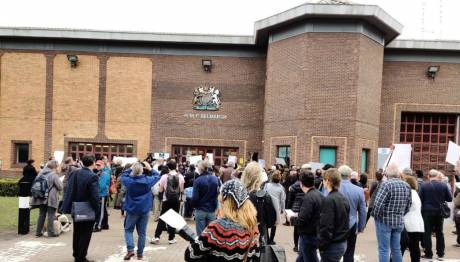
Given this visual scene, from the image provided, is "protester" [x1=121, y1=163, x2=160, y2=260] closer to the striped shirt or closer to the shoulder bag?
the shoulder bag

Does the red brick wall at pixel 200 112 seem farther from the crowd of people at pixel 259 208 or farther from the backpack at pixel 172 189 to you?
the backpack at pixel 172 189

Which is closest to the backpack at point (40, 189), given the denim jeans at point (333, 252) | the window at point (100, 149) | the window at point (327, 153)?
the denim jeans at point (333, 252)

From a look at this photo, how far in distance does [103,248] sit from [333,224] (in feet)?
17.6

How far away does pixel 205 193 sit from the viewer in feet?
27.6

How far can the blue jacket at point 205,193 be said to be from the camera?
329 inches

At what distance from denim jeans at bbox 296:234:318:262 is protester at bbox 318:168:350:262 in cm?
55

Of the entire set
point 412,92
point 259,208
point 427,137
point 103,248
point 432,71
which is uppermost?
point 432,71

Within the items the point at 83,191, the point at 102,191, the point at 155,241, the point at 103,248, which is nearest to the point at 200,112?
the point at 102,191

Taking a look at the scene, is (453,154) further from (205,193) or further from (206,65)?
(206,65)

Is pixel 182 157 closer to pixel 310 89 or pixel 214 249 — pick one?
pixel 310 89

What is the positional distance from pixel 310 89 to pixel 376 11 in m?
4.39

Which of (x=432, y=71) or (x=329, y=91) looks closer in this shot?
(x=329, y=91)

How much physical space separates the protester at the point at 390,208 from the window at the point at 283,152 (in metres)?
14.8

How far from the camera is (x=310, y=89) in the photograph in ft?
69.7
